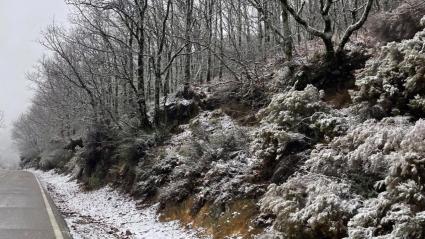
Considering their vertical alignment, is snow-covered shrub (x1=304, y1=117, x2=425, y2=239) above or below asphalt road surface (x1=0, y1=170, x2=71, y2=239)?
above

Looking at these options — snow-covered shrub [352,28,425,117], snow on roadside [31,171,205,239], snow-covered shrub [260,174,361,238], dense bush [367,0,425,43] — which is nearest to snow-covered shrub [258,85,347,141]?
snow-covered shrub [352,28,425,117]

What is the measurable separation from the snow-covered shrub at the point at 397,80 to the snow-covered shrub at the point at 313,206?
7.47ft

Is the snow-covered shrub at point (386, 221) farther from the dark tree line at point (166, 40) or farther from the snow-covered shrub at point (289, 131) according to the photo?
the dark tree line at point (166, 40)

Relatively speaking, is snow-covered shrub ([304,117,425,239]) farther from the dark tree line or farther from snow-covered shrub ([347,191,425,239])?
the dark tree line

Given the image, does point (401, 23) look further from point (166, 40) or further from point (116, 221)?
point (166, 40)

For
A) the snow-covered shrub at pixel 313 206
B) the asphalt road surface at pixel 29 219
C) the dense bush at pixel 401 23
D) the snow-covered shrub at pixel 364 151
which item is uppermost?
the dense bush at pixel 401 23

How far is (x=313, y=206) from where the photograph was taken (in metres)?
6.92

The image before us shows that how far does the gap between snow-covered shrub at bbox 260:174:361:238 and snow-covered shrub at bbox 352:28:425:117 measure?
228cm

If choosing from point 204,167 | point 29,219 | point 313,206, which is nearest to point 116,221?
point 29,219

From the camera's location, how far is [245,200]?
1045 centimetres

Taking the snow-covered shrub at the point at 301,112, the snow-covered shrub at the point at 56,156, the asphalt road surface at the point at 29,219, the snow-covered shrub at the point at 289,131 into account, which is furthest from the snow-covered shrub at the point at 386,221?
the snow-covered shrub at the point at 56,156

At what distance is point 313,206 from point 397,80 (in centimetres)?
369

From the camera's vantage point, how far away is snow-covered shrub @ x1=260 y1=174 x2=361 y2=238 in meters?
6.73

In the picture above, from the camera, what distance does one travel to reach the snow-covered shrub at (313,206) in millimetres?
6727
